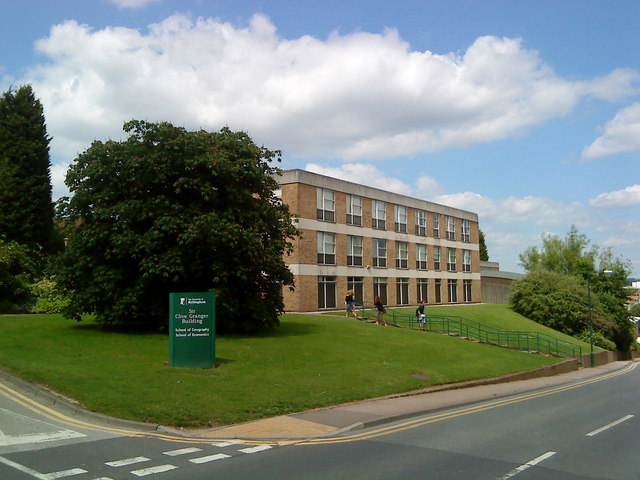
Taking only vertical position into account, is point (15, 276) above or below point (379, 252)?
below

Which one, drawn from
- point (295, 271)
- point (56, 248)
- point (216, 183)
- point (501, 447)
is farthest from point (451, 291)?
point (501, 447)

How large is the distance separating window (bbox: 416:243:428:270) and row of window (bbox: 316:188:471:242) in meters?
1.20

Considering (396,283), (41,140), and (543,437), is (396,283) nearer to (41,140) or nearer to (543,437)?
(41,140)

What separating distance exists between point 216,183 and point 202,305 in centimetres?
685

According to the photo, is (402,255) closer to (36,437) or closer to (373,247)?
(373,247)

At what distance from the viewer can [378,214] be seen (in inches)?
1837

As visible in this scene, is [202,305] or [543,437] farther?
[202,305]

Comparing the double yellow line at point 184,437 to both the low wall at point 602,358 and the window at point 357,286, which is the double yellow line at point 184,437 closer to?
the low wall at point 602,358

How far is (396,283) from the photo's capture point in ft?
158

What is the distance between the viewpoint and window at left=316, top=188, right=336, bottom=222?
40.1 meters

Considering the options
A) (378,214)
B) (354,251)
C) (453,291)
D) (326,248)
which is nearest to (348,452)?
(326,248)

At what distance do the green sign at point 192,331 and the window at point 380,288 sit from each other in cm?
2988

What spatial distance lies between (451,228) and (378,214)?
14.1m

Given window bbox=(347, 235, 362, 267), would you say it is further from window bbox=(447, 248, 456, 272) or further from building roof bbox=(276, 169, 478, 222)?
window bbox=(447, 248, 456, 272)
